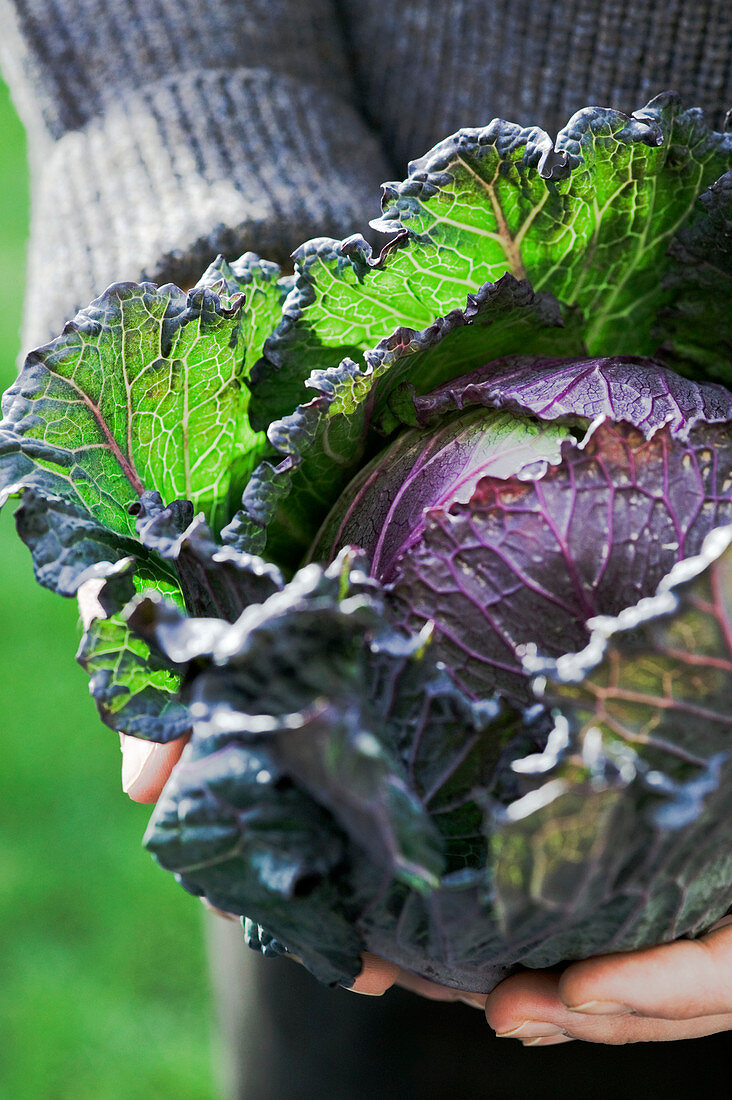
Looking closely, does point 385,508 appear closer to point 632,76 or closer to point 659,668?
point 659,668

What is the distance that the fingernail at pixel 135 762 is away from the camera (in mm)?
1294

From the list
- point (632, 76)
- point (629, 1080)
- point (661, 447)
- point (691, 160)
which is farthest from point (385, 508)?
point (629, 1080)

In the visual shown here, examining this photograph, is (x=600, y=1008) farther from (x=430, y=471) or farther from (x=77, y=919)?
(x=77, y=919)

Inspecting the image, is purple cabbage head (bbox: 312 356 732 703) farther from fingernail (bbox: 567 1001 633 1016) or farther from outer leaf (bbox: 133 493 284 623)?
fingernail (bbox: 567 1001 633 1016)

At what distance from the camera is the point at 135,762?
1.33 metres

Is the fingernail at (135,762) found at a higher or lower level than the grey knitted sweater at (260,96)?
lower

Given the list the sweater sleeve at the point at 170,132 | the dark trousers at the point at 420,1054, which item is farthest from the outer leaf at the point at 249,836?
the dark trousers at the point at 420,1054

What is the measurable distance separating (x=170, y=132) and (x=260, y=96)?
0.63 feet

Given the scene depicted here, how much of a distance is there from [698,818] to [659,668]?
13 cm

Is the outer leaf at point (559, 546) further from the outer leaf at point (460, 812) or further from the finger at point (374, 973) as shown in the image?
the finger at point (374, 973)

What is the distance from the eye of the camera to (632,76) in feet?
5.22

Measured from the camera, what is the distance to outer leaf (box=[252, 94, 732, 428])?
1.19 m

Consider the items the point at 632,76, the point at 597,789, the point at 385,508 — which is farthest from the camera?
the point at 632,76

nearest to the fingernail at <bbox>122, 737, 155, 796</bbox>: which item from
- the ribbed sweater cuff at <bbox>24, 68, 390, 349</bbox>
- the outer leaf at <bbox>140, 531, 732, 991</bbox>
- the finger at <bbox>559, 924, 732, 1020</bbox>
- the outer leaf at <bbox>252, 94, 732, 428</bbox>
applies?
the outer leaf at <bbox>140, 531, 732, 991</bbox>
